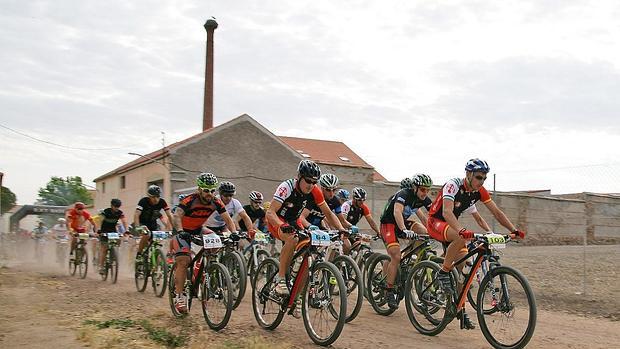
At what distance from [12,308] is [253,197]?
15.7 ft

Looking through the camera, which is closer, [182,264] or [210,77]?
[182,264]

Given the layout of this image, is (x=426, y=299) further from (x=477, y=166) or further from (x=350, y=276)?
(x=477, y=166)

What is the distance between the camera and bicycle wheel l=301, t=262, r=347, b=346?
632 centimetres

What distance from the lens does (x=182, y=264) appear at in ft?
26.1

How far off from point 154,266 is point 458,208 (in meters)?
6.18

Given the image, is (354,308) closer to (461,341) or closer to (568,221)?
(461,341)

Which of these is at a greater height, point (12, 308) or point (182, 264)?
point (182, 264)

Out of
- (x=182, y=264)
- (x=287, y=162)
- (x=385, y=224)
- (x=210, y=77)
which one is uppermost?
(x=210, y=77)

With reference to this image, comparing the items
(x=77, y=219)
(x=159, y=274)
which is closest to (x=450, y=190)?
(x=159, y=274)

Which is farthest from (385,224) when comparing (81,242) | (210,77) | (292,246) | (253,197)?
(210,77)

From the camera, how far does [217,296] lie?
7.39 m

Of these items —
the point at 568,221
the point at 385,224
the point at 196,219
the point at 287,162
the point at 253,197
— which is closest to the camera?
the point at 196,219

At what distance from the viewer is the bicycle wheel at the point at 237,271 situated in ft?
24.3

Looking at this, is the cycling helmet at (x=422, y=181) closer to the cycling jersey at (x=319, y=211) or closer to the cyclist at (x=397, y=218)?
the cyclist at (x=397, y=218)
